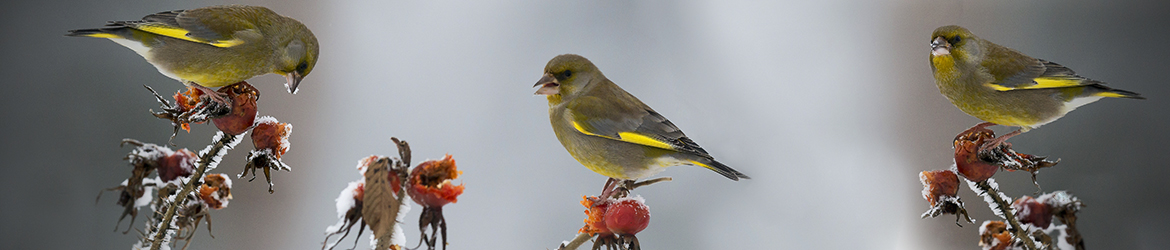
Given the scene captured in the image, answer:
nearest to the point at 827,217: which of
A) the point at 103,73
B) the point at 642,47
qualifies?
the point at 642,47

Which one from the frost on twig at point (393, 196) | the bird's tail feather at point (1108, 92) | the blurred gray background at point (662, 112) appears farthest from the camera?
the blurred gray background at point (662, 112)

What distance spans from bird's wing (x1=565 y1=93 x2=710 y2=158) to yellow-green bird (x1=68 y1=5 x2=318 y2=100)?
0.42 meters

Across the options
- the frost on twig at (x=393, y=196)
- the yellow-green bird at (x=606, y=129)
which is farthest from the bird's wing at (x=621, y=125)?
the frost on twig at (x=393, y=196)

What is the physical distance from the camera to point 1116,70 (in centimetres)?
121

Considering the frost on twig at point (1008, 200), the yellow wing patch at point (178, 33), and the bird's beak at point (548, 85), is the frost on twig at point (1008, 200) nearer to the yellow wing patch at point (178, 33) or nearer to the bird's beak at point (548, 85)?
the bird's beak at point (548, 85)

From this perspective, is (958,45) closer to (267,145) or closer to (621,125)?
(621,125)

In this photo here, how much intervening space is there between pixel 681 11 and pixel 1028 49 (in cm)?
65

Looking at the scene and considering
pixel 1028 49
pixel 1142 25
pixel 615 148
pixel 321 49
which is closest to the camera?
pixel 615 148

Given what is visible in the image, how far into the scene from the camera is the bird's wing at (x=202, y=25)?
0.92 meters

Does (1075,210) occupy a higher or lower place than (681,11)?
lower

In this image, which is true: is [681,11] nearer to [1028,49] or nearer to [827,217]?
[827,217]

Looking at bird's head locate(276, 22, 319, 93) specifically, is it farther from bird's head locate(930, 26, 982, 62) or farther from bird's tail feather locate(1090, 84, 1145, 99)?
bird's tail feather locate(1090, 84, 1145, 99)

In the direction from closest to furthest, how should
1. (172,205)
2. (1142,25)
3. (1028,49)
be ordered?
(172,205)
(1142,25)
(1028,49)

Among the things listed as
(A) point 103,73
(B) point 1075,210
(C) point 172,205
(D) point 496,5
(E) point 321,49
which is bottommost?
(C) point 172,205
